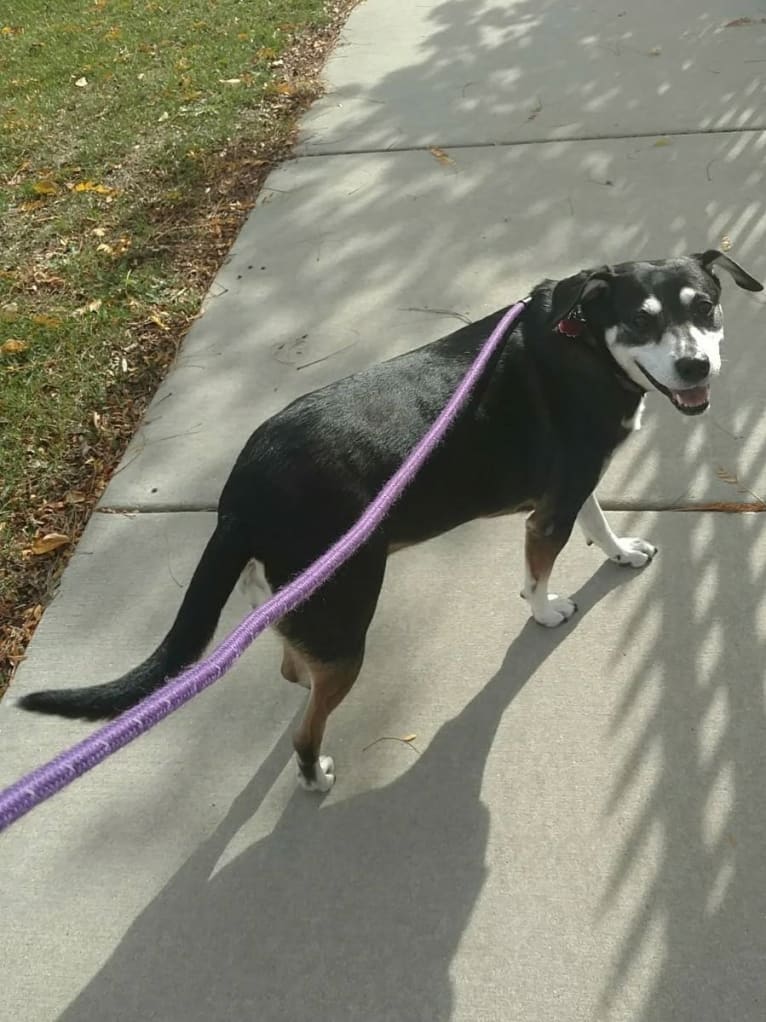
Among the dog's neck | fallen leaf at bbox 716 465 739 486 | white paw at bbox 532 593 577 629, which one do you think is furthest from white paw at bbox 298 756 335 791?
fallen leaf at bbox 716 465 739 486

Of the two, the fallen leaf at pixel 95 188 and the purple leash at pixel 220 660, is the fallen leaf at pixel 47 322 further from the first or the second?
the purple leash at pixel 220 660

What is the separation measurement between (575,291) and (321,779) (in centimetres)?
163

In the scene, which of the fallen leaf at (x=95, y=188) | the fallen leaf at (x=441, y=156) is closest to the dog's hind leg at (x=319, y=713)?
the fallen leaf at (x=441, y=156)

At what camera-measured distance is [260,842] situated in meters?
2.43

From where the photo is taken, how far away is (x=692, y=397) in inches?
92.4

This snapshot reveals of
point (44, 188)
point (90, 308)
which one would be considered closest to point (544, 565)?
point (90, 308)

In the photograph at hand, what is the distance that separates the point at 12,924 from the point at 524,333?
2.26 meters

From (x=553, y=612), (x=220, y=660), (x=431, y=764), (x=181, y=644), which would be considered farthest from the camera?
(x=553, y=612)

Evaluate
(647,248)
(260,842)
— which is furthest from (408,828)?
(647,248)

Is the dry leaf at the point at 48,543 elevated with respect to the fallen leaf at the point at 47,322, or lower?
lower

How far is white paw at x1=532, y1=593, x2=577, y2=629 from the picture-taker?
9.23 ft

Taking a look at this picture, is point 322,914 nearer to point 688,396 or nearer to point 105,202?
point 688,396

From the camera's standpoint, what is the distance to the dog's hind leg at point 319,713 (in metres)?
2.29

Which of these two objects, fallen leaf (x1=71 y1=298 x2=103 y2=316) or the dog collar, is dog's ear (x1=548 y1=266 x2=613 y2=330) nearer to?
the dog collar
